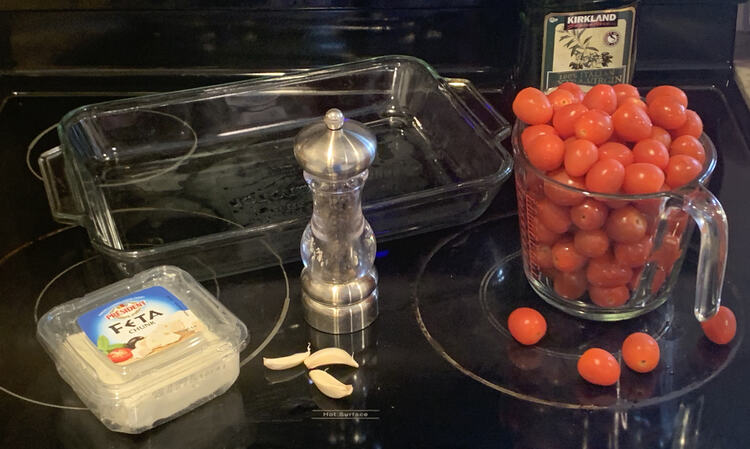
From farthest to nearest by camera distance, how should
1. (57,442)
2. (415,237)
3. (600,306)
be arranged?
(415,237) → (600,306) → (57,442)

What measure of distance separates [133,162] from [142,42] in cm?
19

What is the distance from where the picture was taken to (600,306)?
2.51 feet

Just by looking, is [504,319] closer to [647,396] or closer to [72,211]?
[647,396]

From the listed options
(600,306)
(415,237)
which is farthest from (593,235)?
(415,237)

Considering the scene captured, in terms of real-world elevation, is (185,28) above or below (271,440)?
above

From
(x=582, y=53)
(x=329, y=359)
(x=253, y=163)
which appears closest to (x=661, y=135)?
(x=582, y=53)

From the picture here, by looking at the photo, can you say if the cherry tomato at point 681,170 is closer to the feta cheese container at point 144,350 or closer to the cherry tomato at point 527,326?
the cherry tomato at point 527,326

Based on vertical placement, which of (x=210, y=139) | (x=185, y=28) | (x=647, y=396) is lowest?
(x=647, y=396)

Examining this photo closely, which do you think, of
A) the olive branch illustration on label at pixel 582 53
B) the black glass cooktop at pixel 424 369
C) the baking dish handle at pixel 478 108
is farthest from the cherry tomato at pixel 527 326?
the olive branch illustration on label at pixel 582 53

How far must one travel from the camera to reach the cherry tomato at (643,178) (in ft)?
2.23

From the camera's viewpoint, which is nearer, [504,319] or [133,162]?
[504,319]

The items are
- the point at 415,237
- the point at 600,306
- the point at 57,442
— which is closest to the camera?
the point at 57,442

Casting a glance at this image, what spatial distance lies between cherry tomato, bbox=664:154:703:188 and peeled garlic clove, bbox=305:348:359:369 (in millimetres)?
312

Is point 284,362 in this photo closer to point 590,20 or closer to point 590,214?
point 590,214
